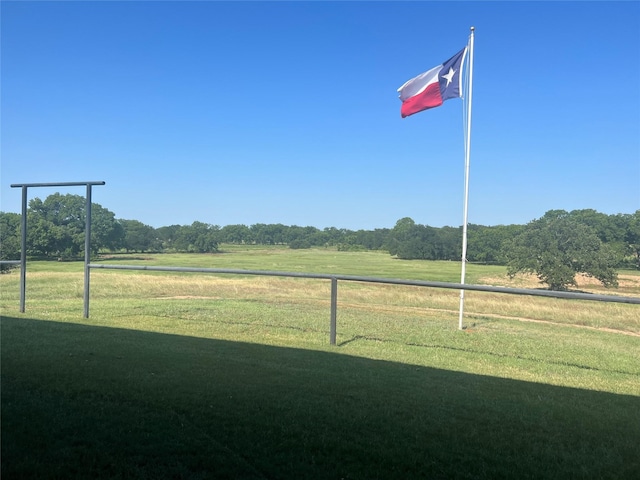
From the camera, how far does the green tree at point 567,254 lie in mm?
17109

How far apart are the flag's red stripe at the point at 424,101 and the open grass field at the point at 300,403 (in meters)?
6.03

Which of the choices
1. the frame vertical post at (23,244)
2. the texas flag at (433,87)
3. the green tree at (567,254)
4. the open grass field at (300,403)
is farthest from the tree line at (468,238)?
the texas flag at (433,87)

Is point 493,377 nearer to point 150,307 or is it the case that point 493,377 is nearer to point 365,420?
point 365,420

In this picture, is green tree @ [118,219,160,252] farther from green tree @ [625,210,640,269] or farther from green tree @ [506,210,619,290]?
green tree @ [625,210,640,269]

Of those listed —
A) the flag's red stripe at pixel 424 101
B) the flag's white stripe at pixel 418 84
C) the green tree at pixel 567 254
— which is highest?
the flag's white stripe at pixel 418 84

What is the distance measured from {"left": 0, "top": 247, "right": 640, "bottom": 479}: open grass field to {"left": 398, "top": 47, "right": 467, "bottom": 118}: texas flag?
6.08 m

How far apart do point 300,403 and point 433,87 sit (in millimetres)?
9815

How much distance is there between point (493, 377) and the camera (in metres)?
5.21

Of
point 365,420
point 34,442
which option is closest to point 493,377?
point 365,420

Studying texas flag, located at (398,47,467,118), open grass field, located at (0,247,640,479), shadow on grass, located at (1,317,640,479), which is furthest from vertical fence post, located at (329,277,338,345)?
texas flag, located at (398,47,467,118)

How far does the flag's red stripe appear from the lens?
37.8ft

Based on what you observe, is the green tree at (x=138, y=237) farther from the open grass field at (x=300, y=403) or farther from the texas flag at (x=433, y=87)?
the open grass field at (x=300, y=403)

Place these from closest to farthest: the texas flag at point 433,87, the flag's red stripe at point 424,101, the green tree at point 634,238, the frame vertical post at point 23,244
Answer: the frame vertical post at point 23,244 → the texas flag at point 433,87 → the flag's red stripe at point 424,101 → the green tree at point 634,238

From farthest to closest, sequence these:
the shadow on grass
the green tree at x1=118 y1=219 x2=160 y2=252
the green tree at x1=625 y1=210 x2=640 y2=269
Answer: the green tree at x1=118 y1=219 x2=160 y2=252, the green tree at x1=625 y1=210 x2=640 y2=269, the shadow on grass
